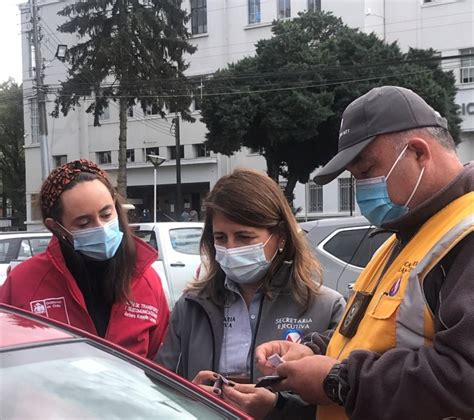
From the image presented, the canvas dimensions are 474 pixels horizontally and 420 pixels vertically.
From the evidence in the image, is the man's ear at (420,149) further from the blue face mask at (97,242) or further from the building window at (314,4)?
the building window at (314,4)

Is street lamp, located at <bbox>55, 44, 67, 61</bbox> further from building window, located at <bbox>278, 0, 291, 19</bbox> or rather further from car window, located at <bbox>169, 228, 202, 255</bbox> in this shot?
car window, located at <bbox>169, 228, 202, 255</bbox>

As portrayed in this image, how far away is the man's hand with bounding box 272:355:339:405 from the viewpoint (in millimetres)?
1702

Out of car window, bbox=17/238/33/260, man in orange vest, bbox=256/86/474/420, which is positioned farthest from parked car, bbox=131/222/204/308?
man in orange vest, bbox=256/86/474/420

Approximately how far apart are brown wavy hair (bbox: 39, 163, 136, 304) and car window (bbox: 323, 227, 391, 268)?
3808 mm

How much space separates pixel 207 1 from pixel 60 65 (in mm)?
11066

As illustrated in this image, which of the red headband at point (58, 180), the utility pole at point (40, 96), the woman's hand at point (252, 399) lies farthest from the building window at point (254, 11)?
the woman's hand at point (252, 399)

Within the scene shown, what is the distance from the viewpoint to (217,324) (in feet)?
7.81

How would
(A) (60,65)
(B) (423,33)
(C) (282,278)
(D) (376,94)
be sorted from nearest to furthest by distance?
(D) (376,94)
(C) (282,278)
(B) (423,33)
(A) (60,65)

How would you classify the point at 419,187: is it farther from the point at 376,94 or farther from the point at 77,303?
the point at 77,303

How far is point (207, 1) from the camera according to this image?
34.6m

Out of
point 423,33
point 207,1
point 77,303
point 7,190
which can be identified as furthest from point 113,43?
point 7,190

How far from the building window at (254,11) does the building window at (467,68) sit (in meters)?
11.4

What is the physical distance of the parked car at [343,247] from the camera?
628 cm

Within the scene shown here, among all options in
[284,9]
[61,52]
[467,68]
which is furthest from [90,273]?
[284,9]
